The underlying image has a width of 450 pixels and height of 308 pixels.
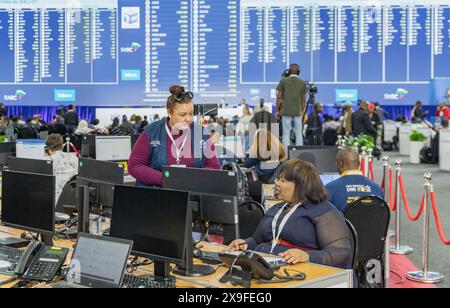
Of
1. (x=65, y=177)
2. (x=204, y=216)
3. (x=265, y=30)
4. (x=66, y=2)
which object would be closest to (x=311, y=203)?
(x=204, y=216)

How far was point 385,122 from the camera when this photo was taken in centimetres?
2139

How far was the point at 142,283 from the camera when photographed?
3479mm

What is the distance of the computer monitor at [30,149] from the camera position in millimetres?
8875

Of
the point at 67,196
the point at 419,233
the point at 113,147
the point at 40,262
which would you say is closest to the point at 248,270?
the point at 40,262

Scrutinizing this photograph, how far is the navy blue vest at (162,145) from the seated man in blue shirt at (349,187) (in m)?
1.07

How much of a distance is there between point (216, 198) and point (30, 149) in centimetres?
557

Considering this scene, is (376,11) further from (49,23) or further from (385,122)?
(49,23)

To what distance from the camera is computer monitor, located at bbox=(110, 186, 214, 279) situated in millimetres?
3445

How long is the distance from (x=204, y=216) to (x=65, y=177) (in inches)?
117

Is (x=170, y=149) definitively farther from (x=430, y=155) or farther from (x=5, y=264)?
(x=430, y=155)

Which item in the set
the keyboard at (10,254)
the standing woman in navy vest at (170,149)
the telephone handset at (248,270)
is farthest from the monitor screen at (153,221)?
the standing woman in navy vest at (170,149)

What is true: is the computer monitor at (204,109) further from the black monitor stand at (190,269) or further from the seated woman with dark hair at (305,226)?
the black monitor stand at (190,269)

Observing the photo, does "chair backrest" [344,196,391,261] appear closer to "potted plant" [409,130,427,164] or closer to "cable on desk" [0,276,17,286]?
"cable on desk" [0,276,17,286]

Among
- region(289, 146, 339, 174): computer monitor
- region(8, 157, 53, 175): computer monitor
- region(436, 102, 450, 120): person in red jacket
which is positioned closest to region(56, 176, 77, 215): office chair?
region(8, 157, 53, 175): computer monitor
